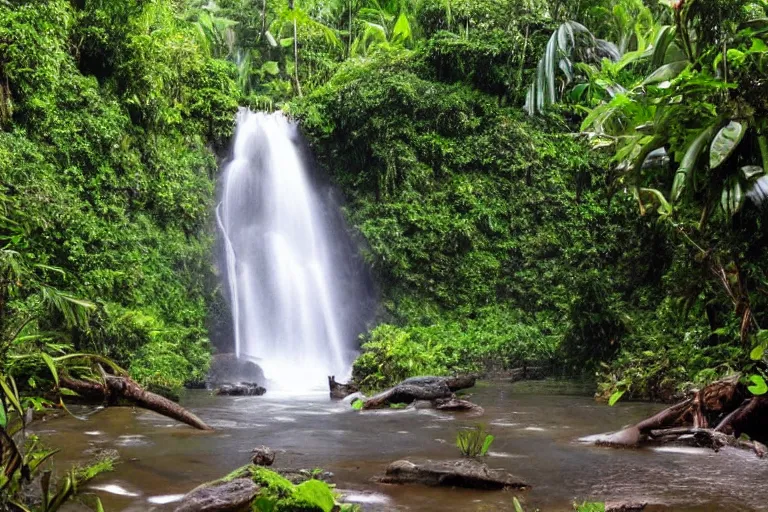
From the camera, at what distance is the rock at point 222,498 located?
352 cm

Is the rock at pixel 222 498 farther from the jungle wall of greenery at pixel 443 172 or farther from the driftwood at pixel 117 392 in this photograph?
the driftwood at pixel 117 392

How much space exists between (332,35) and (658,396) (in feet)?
56.8

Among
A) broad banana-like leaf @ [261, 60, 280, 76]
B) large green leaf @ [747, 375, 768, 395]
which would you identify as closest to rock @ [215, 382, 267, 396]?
large green leaf @ [747, 375, 768, 395]

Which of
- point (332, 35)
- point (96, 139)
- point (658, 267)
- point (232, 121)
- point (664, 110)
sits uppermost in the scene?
point (332, 35)

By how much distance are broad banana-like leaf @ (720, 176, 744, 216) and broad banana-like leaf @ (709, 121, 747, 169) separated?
0.27 m

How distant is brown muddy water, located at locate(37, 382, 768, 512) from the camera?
4059 millimetres

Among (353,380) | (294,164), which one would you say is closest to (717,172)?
(353,380)

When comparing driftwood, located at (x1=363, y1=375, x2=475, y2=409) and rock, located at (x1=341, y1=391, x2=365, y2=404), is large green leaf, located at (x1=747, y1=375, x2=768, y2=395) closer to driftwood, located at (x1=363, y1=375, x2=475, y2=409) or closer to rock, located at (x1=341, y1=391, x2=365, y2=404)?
driftwood, located at (x1=363, y1=375, x2=475, y2=409)

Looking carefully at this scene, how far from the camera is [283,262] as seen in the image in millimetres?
17109

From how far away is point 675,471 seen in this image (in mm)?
4762

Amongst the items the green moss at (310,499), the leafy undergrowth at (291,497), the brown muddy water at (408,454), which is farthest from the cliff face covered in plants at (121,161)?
the green moss at (310,499)

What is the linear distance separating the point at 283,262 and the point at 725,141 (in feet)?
43.9

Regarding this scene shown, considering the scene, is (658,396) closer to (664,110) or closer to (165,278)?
(664,110)

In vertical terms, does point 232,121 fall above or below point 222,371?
above
